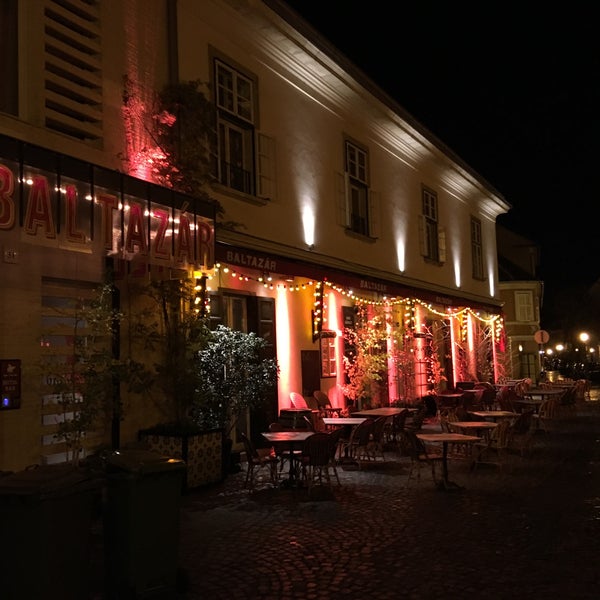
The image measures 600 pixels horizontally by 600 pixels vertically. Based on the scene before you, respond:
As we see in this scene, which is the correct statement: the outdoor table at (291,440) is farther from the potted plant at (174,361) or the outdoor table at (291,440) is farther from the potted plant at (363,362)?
the potted plant at (363,362)

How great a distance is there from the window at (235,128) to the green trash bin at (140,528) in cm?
660

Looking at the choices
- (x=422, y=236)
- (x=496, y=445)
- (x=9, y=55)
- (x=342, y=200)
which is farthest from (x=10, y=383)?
(x=422, y=236)

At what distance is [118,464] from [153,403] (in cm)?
411

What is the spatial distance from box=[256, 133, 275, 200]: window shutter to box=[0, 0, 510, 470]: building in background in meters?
0.03

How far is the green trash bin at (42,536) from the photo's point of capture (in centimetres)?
388

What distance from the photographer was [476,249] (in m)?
23.7

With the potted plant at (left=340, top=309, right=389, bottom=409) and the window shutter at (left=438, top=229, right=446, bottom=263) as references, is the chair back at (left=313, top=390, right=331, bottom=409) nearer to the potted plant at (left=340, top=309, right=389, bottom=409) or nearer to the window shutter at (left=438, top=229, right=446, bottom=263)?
the potted plant at (left=340, top=309, right=389, bottom=409)

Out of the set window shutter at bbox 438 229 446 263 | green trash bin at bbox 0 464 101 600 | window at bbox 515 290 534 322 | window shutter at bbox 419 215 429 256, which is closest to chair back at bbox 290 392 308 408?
green trash bin at bbox 0 464 101 600

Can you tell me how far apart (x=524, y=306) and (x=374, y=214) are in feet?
71.5

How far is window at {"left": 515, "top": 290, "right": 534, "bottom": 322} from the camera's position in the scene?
113 feet

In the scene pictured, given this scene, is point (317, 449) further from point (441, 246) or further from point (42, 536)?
point (441, 246)

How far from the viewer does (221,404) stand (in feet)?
28.5

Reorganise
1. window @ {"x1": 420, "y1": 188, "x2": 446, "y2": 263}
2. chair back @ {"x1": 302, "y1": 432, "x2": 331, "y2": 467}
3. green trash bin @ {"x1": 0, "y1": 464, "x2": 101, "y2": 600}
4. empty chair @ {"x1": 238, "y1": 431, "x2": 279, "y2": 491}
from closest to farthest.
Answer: green trash bin @ {"x1": 0, "y1": 464, "x2": 101, "y2": 600}
chair back @ {"x1": 302, "y1": 432, "x2": 331, "y2": 467}
empty chair @ {"x1": 238, "y1": 431, "x2": 279, "y2": 491}
window @ {"x1": 420, "y1": 188, "x2": 446, "y2": 263}

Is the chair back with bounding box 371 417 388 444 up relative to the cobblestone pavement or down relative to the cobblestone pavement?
up
